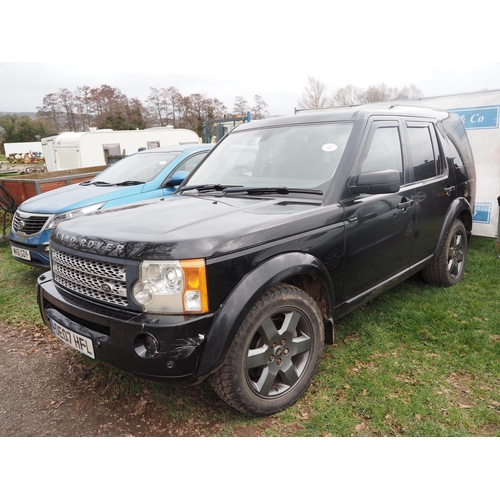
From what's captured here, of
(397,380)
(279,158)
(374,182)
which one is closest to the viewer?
(374,182)

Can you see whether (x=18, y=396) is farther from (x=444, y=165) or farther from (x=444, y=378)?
(x=444, y=165)

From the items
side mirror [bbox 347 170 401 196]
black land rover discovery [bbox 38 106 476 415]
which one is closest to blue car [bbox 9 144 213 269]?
black land rover discovery [bbox 38 106 476 415]

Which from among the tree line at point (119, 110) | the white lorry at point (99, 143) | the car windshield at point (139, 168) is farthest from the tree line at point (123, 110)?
→ the car windshield at point (139, 168)

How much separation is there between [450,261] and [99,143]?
17884 millimetres

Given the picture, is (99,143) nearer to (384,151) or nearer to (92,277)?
(384,151)

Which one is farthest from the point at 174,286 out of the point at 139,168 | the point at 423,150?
the point at 139,168

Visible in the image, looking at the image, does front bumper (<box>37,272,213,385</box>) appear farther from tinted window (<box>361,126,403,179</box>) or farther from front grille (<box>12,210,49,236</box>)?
front grille (<box>12,210,49,236</box>)

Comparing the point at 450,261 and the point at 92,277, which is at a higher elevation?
the point at 92,277

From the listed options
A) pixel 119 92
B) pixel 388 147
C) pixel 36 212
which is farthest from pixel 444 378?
pixel 119 92

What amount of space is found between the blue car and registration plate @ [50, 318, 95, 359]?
261 centimetres

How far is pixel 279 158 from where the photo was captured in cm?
341

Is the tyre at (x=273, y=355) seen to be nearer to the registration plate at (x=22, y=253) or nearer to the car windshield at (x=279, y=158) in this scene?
the car windshield at (x=279, y=158)

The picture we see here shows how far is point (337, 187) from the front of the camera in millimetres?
2982

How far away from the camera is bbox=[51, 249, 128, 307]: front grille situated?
91.7 inches
